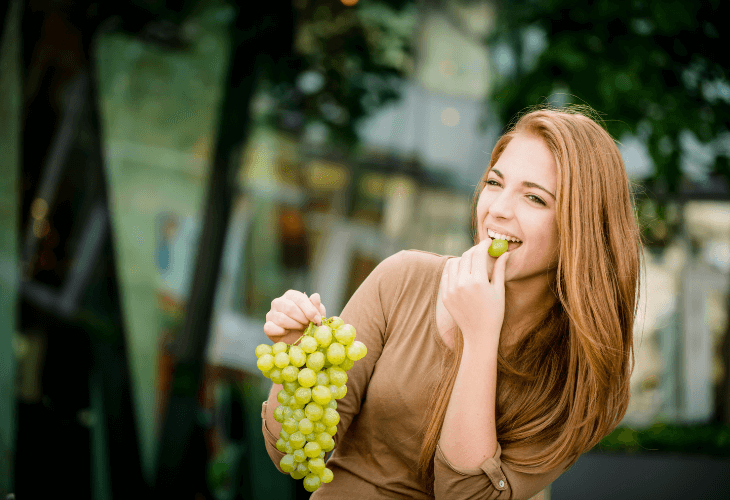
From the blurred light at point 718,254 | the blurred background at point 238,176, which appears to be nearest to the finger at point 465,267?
the blurred background at point 238,176

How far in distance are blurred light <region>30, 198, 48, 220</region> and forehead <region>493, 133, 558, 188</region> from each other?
8.63 feet

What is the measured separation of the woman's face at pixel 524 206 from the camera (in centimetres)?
131

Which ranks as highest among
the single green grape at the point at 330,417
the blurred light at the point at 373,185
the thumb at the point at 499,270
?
the blurred light at the point at 373,185

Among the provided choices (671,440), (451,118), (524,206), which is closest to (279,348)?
→ (524,206)

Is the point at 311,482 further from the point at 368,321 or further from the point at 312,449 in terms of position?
the point at 368,321

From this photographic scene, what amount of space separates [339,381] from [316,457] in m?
0.16

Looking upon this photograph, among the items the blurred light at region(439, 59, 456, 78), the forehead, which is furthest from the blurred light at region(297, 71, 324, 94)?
the forehead

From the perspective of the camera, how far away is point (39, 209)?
308 cm

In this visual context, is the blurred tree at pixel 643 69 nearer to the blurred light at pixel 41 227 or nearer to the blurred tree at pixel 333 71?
the blurred tree at pixel 333 71

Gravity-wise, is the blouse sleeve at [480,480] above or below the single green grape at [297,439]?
below

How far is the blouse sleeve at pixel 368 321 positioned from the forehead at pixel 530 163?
38 cm

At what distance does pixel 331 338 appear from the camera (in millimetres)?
1073

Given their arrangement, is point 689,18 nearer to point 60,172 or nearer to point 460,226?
point 460,226

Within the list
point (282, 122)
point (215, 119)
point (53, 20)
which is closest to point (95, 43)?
point (53, 20)
